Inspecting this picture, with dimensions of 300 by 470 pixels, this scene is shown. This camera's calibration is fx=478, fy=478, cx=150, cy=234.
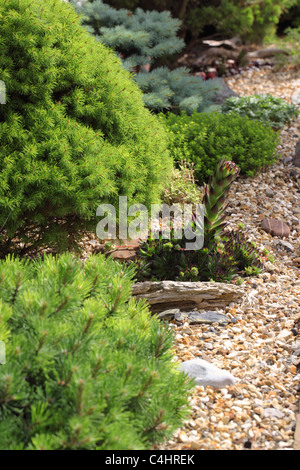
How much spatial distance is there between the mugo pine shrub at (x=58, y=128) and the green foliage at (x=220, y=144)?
174 cm

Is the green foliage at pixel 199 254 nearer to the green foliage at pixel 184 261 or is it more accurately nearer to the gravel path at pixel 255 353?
the green foliage at pixel 184 261

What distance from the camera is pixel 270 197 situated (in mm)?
4914

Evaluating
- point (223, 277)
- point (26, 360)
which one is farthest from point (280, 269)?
point (26, 360)

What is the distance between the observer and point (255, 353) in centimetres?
283

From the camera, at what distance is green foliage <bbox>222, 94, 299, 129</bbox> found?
6.29 meters

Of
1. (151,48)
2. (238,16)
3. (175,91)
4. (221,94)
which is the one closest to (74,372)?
(175,91)

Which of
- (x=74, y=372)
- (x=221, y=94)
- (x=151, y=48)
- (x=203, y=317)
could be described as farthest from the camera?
(x=221, y=94)

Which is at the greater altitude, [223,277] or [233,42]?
[233,42]

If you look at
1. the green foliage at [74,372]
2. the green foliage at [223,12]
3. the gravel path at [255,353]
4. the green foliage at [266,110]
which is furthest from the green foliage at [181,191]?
the green foliage at [223,12]

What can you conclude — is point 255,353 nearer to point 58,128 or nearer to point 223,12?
Answer: point 58,128

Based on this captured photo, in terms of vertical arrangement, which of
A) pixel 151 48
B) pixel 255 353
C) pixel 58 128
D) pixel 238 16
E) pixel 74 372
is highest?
pixel 238 16

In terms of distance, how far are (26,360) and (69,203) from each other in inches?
54.6

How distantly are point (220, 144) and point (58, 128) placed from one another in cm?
254
